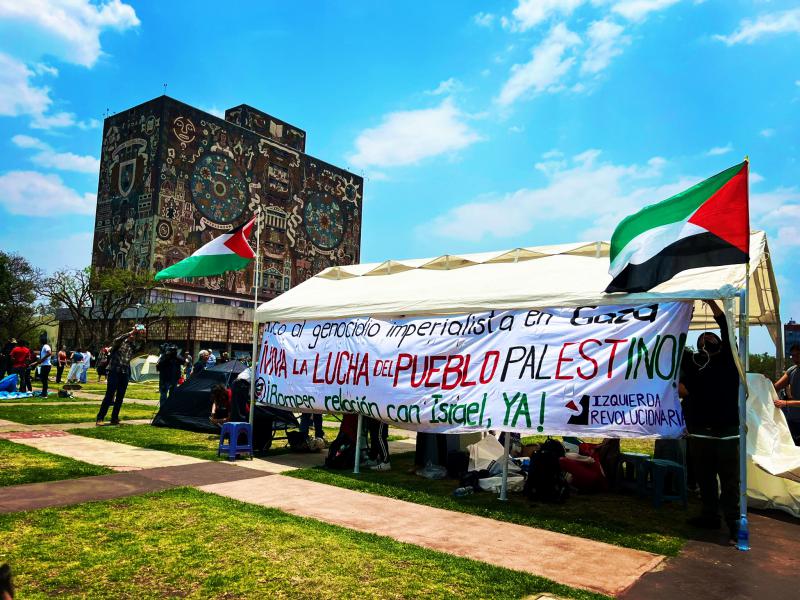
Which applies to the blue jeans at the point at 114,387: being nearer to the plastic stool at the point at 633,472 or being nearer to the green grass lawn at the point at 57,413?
the green grass lawn at the point at 57,413

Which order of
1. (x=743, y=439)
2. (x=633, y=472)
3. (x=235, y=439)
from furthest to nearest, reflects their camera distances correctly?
(x=235, y=439) < (x=633, y=472) < (x=743, y=439)

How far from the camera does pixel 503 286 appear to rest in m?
7.99

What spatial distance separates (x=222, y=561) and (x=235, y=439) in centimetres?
517

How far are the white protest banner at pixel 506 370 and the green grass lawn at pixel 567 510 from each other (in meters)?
0.94

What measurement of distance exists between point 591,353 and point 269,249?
72814mm

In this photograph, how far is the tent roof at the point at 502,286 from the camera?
653 cm

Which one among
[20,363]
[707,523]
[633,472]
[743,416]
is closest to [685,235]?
[743,416]

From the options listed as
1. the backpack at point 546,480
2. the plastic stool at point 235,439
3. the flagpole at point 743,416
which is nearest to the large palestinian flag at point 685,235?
the flagpole at point 743,416

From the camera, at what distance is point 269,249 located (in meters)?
76.4

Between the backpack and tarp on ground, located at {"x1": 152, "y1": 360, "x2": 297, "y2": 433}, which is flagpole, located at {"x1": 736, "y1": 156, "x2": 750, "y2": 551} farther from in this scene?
tarp on ground, located at {"x1": 152, "y1": 360, "x2": 297, "y2": 433}

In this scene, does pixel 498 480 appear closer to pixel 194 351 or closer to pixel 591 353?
pixel 591 353

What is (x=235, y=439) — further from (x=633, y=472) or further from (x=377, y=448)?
(x=633, y=472)

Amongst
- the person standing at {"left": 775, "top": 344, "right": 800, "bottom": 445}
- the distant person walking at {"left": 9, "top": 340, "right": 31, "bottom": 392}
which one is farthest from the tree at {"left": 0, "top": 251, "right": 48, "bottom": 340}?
the person standing at {"left": 775, "top": 344, "right": 800, "bottom": 445}

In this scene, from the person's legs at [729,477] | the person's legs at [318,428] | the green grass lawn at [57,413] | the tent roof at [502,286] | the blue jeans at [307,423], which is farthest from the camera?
the green grass lawn at [57,413]
